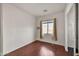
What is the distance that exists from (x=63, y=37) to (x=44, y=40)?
329 millimetres

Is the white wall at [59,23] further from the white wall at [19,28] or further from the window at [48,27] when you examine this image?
the white wall at [19,28]

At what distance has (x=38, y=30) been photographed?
1.19 m

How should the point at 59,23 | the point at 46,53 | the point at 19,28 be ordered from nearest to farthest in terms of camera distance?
the point at 46,53
the point at 59,23
the point at 19,28

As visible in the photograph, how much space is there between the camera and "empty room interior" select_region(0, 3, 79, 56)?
3.72 feet

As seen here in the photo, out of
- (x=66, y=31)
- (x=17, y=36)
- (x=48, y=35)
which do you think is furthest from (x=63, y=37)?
(x=17, y=36)

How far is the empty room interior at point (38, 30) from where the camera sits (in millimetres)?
1135

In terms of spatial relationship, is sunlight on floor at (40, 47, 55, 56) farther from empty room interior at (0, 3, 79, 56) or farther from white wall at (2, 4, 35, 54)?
white wall at (2, 4, 35, 54)

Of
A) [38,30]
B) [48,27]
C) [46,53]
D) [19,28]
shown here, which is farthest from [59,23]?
[19,28]

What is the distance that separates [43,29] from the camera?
1.18 meters

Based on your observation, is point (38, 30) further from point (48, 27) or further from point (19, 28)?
point (19, 28)

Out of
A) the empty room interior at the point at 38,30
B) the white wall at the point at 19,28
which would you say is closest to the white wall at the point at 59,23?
the empty room interior at the point at 38,30

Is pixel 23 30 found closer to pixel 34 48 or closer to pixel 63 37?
pixel 34 48

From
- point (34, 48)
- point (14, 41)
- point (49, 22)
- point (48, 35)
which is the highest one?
point (49, 22)

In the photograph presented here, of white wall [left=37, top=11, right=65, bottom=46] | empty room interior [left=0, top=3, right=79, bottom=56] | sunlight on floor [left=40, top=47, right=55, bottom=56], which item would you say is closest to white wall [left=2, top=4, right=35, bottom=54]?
empty room interior [left=0, top=3, right=79, bottom=56]
